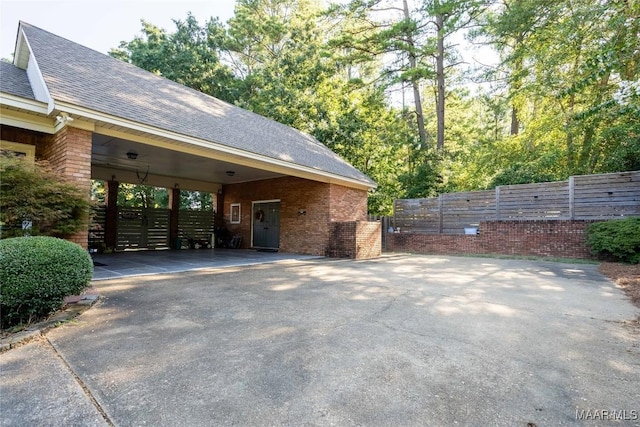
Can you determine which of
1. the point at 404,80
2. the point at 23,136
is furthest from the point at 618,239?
the point at 23,136

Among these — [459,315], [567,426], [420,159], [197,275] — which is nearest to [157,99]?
[197,275]

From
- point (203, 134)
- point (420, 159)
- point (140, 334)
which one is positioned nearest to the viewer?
point (140, 334)

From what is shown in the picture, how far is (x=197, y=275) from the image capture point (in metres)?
6.68

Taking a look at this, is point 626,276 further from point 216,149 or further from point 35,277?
point 35,277

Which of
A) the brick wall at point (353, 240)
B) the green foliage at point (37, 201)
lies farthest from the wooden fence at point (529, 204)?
the green foliage at point (37, 201)

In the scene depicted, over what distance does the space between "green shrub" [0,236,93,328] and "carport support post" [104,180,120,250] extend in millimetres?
8991

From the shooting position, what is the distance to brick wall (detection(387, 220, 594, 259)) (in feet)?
32.4

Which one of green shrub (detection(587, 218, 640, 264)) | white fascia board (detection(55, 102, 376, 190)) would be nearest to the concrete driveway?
white fascia board (detection(55, 102, 376, 190))

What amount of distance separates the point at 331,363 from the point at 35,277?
316 centimetres

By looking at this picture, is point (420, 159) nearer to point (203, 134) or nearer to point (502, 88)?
point (502, 88)

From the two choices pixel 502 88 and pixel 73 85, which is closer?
pixel 73 85

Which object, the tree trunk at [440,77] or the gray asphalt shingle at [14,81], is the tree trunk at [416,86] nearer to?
the tree trunk at [440,77]

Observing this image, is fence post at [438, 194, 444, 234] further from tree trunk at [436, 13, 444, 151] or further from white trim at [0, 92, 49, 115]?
white trim at [0, 92, 49, 115]

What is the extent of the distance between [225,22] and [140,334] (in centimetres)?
2351
